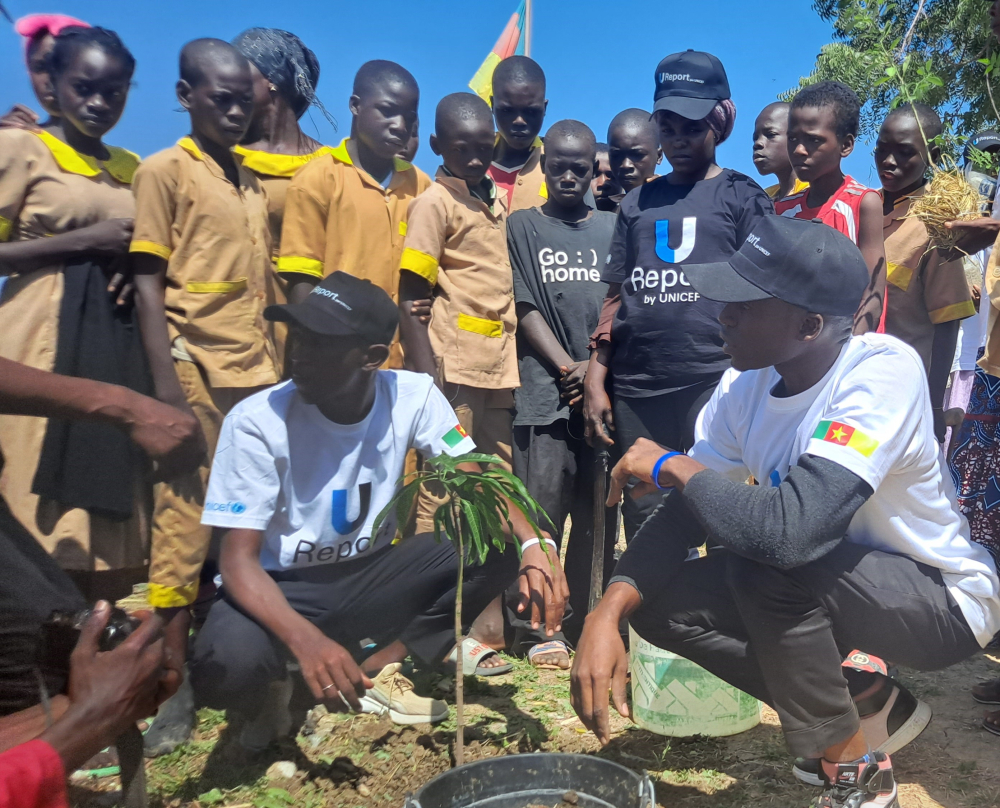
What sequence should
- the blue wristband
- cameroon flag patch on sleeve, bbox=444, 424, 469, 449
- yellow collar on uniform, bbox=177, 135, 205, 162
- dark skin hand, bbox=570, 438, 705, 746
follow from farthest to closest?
yellow collar on uniform, bbox=177, 135, 205, 162 → cameroon flag patch on sleeve, bbox=444, 424, 469, 449 → the blue wristband → dark skin hand, bbox=570, 438, 705, 746

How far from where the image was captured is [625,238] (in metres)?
3.88

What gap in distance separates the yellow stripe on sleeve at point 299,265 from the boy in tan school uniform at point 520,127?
55.2 inches

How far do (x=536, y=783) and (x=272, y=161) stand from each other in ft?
9.63

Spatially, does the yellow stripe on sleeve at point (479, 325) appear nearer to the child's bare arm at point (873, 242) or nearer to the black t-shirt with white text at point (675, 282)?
the black t-shirt with white text at point (675, 282)

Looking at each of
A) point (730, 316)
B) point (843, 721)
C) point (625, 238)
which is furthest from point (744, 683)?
point (625, 238)

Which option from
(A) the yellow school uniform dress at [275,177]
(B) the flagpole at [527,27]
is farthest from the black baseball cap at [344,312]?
(B) the flagpole at [527,27]

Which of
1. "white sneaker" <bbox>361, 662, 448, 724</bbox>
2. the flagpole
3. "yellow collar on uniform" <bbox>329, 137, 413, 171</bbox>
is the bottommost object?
"white sneaker" <bbox>361, 662, 448, 724</bbox>

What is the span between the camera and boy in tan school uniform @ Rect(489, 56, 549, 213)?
474 cm

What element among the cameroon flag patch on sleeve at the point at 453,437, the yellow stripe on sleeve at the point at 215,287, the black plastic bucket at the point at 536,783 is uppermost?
the yellow stripe on sleeve at the point at 215,287

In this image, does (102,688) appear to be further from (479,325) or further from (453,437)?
(479,325)

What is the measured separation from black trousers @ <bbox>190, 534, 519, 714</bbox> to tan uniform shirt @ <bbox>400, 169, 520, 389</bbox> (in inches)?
40.2

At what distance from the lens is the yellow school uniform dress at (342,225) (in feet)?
12.0

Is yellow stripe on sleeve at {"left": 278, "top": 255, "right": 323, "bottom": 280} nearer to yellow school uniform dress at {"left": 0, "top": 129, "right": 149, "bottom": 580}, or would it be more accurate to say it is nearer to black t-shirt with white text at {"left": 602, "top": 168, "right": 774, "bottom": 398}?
yellow school uniform dress at {"left": 0, "top": 129, "right": 149, "bottom": 580}

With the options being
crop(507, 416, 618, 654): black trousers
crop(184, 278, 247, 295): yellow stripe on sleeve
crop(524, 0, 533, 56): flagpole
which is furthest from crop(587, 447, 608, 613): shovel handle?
crop(524, 0, 533, 56): flagpole
